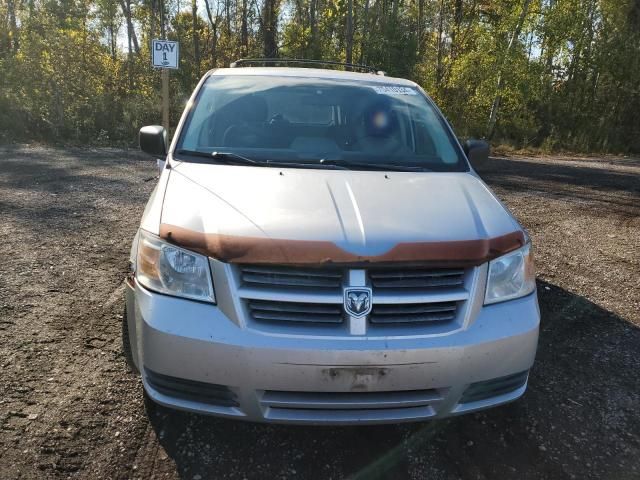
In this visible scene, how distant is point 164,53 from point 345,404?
9382 mm

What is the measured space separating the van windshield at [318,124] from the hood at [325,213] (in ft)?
0.90

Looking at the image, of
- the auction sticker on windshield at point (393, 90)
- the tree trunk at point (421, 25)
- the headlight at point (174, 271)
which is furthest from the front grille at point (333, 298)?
the tree trunk at point (421, 25)

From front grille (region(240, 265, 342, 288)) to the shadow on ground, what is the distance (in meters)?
0.84

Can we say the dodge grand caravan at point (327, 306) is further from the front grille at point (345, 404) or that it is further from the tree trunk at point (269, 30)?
the tree trunk at point (269, 30)

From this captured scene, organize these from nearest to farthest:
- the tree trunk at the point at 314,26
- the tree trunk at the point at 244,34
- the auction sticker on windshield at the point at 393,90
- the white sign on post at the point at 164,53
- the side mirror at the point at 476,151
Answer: the side mirror at the point at 476,151 < the auction sticker on windshield at the point at 393,90 < the white sign on post at the point at 164,53 < the tree trunk at the point at 244,34 < the tree trunk at the point at 314,26

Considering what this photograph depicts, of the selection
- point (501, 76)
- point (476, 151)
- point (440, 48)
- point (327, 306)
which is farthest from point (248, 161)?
point (440, 48)

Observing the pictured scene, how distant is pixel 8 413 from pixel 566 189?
9.85 meters

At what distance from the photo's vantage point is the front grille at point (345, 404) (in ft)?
6.96

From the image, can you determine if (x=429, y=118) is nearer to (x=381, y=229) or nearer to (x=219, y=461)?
(x=381, y=229)

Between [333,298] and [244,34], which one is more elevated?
[244,34]

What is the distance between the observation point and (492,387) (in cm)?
231

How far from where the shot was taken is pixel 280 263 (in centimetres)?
210

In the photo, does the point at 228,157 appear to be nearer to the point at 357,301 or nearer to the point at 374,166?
the point at 374,166

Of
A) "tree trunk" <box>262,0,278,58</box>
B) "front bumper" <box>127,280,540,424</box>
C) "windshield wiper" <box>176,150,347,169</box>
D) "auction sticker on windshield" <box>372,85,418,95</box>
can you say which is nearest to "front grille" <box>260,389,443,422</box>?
"front bumper" <box>127,280,540,424</box>
